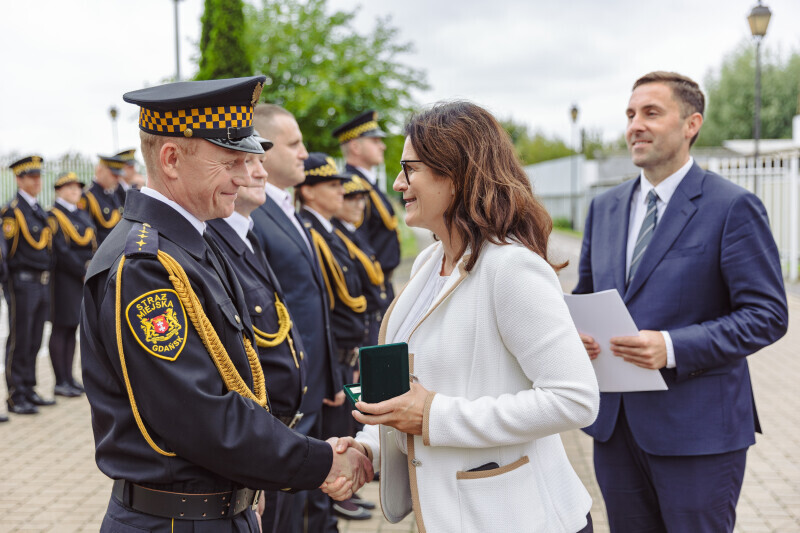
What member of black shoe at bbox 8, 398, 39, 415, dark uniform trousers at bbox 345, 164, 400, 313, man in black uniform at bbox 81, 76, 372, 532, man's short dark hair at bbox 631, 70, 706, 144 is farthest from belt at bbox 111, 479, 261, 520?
black shoe at bbox 8, 398, 39, 415

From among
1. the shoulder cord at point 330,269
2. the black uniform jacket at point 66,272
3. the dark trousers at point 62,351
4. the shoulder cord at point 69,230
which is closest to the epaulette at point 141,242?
the shoulder cord at point 330,269

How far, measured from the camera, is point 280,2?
18078 millimetres

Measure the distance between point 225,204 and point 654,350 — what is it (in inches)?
65.1

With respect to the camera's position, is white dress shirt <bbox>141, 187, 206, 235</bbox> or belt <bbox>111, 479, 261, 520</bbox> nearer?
belt <bbox>111, 479, 261, 520</bbox>

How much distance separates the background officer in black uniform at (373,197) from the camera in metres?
6.73

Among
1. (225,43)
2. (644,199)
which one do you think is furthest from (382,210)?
(225,43)

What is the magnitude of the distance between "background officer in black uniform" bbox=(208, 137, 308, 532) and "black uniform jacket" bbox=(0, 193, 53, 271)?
553 cm

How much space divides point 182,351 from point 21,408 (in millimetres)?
6511

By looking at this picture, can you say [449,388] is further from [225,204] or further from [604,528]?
[604,528]

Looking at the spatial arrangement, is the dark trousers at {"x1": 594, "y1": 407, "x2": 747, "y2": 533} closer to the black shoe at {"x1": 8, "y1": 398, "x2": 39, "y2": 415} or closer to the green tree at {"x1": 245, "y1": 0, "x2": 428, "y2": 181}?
the black shoe at {"x1": 8, "y1": 398, "x2": 39, "y2": 415}

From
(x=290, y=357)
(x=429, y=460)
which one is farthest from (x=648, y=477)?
(x=290, y=357)

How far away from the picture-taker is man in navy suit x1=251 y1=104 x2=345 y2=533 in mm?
3805

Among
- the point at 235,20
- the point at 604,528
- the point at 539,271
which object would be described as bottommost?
the point at 604,528

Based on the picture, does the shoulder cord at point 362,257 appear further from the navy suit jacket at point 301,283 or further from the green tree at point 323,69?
the green tree at point 323,69
